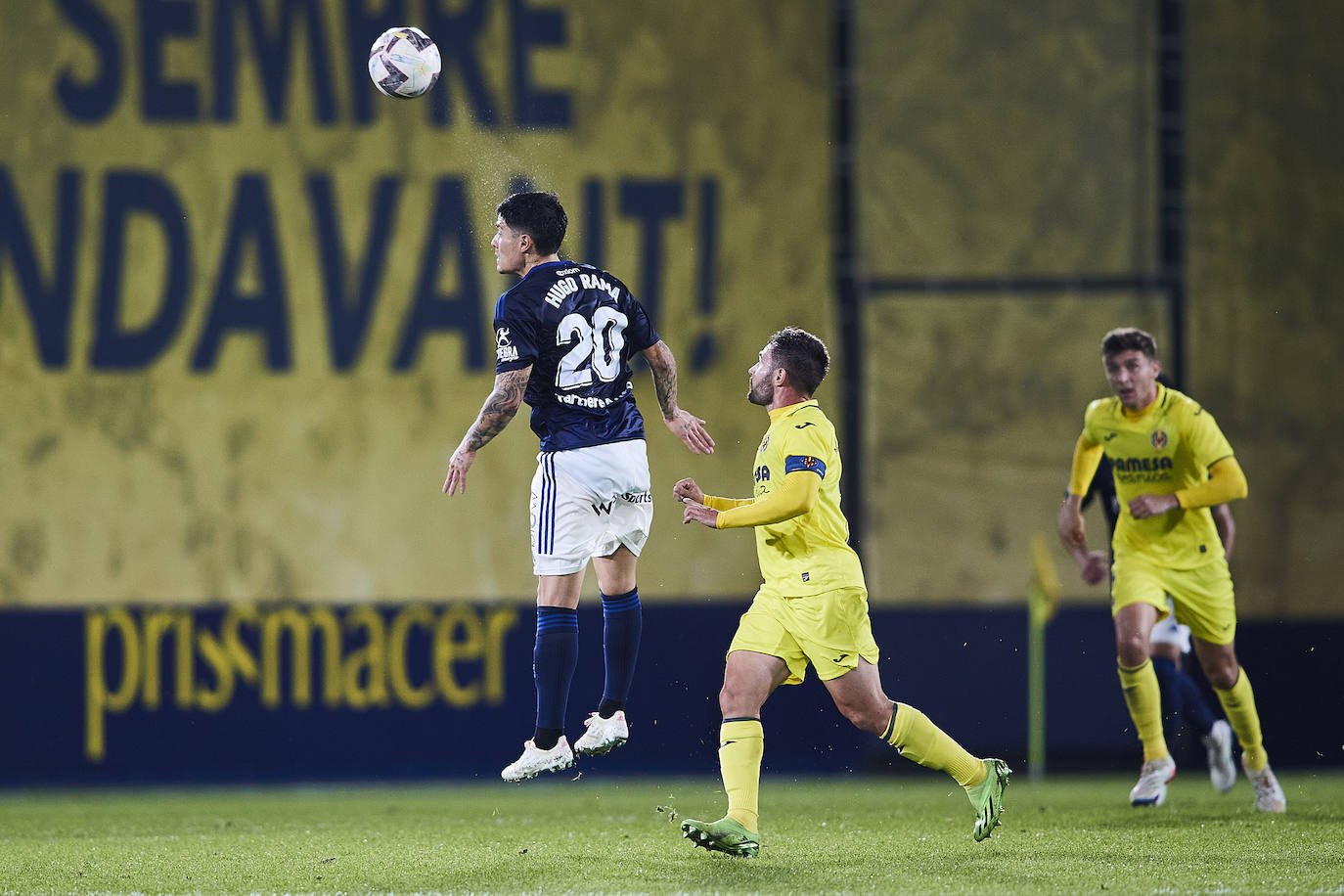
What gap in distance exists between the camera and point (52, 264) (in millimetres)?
9000

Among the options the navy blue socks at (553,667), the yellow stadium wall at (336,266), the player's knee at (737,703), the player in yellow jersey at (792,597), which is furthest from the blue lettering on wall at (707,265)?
the player's knee at (737,703)

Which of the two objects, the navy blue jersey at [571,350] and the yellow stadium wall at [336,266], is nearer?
the navy blue jersey at [571,350]

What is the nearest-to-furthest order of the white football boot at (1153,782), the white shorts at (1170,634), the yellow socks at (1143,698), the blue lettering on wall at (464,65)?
the yellow socks at (1143,698)
the white football boot at (1153,782)
the white shorts at (1170,634)
the blue lettering on wall at (464,65)

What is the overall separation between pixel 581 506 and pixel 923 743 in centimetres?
143

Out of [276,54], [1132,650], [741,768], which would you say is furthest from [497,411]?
[276,54]

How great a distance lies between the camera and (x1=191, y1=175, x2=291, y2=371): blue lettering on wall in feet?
29.9

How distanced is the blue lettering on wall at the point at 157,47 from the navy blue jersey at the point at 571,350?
4129 mm

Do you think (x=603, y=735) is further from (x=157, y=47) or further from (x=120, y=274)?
(x=157, y=47)

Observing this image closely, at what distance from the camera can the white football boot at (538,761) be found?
5.62 m

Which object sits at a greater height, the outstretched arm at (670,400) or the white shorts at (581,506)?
the outstretched arm at (670,400)

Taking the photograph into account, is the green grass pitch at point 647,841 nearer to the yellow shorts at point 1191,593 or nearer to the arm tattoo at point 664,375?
the yellow shorts at point 1191,593

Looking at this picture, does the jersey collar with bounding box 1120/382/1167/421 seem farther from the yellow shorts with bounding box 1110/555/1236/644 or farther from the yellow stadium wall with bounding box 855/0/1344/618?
the yellow stadium wall with bounding box 855/0/1344/618

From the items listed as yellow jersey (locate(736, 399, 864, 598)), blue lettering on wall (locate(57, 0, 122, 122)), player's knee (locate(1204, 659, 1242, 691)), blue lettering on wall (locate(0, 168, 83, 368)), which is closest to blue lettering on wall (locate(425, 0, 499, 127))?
blue lettering on wall (locate(57, 0, 122, 122))

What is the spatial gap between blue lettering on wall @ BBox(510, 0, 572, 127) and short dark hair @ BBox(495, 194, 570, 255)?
3.53 metres
